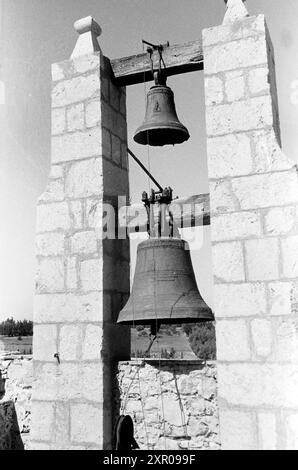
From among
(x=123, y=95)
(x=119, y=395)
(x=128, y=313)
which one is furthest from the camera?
(x=123, y=95)

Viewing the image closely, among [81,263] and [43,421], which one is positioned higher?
[81,263]

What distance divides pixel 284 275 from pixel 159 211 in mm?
1009

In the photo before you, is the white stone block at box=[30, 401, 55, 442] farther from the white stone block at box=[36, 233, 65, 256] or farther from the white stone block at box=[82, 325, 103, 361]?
the white stone block at box=[36, 233, 65, 256]

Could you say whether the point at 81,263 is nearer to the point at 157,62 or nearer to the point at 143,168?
the point at 143,168

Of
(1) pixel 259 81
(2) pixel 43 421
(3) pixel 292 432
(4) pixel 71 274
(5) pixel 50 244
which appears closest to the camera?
(3) pixel 292 432

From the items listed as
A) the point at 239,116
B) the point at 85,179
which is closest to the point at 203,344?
the point at 85,179

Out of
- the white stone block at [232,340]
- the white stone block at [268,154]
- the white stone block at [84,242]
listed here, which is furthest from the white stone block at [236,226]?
the white stone block at [84,242]

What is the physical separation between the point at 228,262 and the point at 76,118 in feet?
5.37

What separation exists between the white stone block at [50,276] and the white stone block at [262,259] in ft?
4.48

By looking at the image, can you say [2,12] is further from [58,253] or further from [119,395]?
[119,395]

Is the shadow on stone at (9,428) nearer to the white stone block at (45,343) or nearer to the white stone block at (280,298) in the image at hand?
the white stone block at (45,343)

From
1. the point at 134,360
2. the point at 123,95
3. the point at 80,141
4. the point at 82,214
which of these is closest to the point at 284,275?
the point at 134,360

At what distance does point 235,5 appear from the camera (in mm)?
3590

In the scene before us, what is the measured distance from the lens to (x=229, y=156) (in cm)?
337
